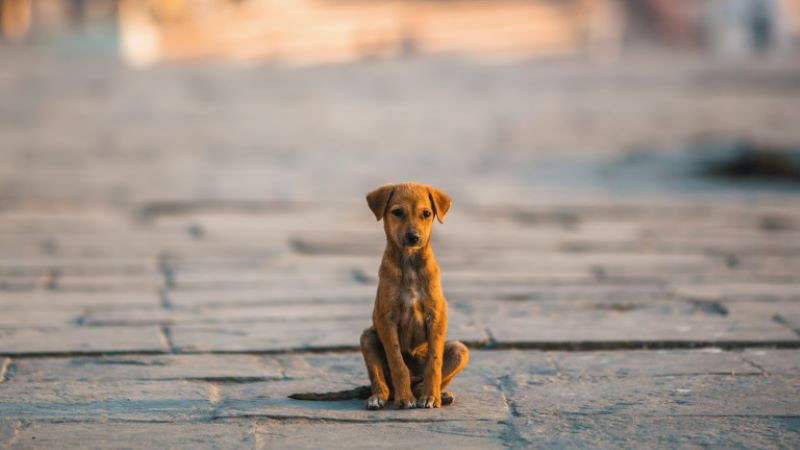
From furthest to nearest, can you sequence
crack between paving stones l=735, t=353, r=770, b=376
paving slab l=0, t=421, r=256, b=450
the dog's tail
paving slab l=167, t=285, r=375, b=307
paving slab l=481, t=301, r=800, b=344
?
paving slab l=167, t=285, r=375, b=307 < paving slab l=481, t=301, r=800, b=344 < crack between paving stones l=735, t=353, r=770, b=376 < the dog's tail < paving slab l=0, t=421, r=256, b=450

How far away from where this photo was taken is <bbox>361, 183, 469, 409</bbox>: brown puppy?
145 inches

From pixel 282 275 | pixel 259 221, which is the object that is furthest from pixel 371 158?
pixel 282 275

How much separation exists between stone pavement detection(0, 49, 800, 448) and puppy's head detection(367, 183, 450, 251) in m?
0.52

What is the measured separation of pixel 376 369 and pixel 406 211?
0.49 meters

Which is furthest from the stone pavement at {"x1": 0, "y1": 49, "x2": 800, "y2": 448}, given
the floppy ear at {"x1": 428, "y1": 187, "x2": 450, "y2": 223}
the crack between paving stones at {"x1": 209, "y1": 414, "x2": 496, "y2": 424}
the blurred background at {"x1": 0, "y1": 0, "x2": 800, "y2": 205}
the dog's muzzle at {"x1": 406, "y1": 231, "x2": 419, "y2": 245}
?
the floppy ear at {"x1": 428, "y1": 187, "x2": 450, "y2": 223}

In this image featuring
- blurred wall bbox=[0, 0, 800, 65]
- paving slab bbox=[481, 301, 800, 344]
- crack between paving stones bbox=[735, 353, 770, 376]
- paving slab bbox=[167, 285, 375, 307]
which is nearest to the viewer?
crack between paving stones bbox=[735, 353, 770, 376]

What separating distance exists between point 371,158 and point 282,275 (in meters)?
7.70

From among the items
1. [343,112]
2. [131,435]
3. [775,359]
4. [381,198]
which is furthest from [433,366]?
[343,112]

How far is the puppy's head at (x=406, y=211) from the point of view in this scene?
3.63 m

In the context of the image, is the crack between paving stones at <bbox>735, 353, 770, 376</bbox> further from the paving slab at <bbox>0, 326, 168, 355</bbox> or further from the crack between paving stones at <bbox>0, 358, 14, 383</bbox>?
the crack between paving stones at <bbox>0, 358, 14, 383</bbox>

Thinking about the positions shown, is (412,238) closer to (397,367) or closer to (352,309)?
(397,367)

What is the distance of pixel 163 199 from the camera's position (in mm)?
10070

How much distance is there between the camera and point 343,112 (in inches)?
624

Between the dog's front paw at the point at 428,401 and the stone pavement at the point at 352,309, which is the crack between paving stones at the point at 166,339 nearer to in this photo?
the stone pavement at the point at 352,309
